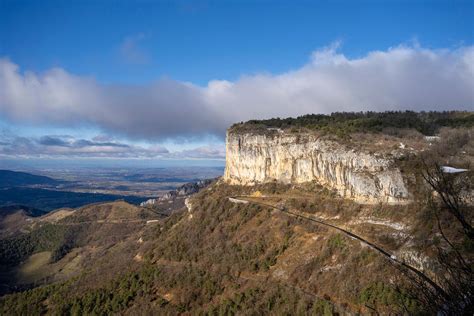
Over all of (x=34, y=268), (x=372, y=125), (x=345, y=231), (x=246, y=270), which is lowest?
(x=34, y=268)

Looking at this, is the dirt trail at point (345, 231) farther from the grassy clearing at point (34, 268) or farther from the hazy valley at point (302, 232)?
the grassy clearing at point (34, 268)

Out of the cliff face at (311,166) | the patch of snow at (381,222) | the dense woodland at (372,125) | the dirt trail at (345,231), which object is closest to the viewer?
the dirt trail at (345,231)

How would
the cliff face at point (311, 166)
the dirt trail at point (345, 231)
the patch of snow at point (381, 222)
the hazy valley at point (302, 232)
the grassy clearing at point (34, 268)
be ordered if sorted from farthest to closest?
the grassy clearing at point (34, 268), the cliff face at point (311, 166), the patch of snow at point (381, 222), the hazy valley at point (302, 232), the dirt trail at point (345, 231)

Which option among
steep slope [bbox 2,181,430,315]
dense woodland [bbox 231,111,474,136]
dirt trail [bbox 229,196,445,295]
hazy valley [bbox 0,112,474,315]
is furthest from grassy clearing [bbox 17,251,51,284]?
dirt trail [bbox 229,196,445,295]

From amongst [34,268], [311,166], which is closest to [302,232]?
[311,166]

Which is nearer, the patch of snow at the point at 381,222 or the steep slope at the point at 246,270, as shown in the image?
the steep slope at the point at 246,270

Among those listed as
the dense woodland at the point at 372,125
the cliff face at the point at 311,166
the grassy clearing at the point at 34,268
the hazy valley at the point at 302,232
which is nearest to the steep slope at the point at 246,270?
the hazy valley at the point at 302,232

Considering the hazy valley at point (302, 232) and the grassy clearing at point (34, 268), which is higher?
the hazy valley at point (302, 232)

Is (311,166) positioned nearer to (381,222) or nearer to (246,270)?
(381,222)
